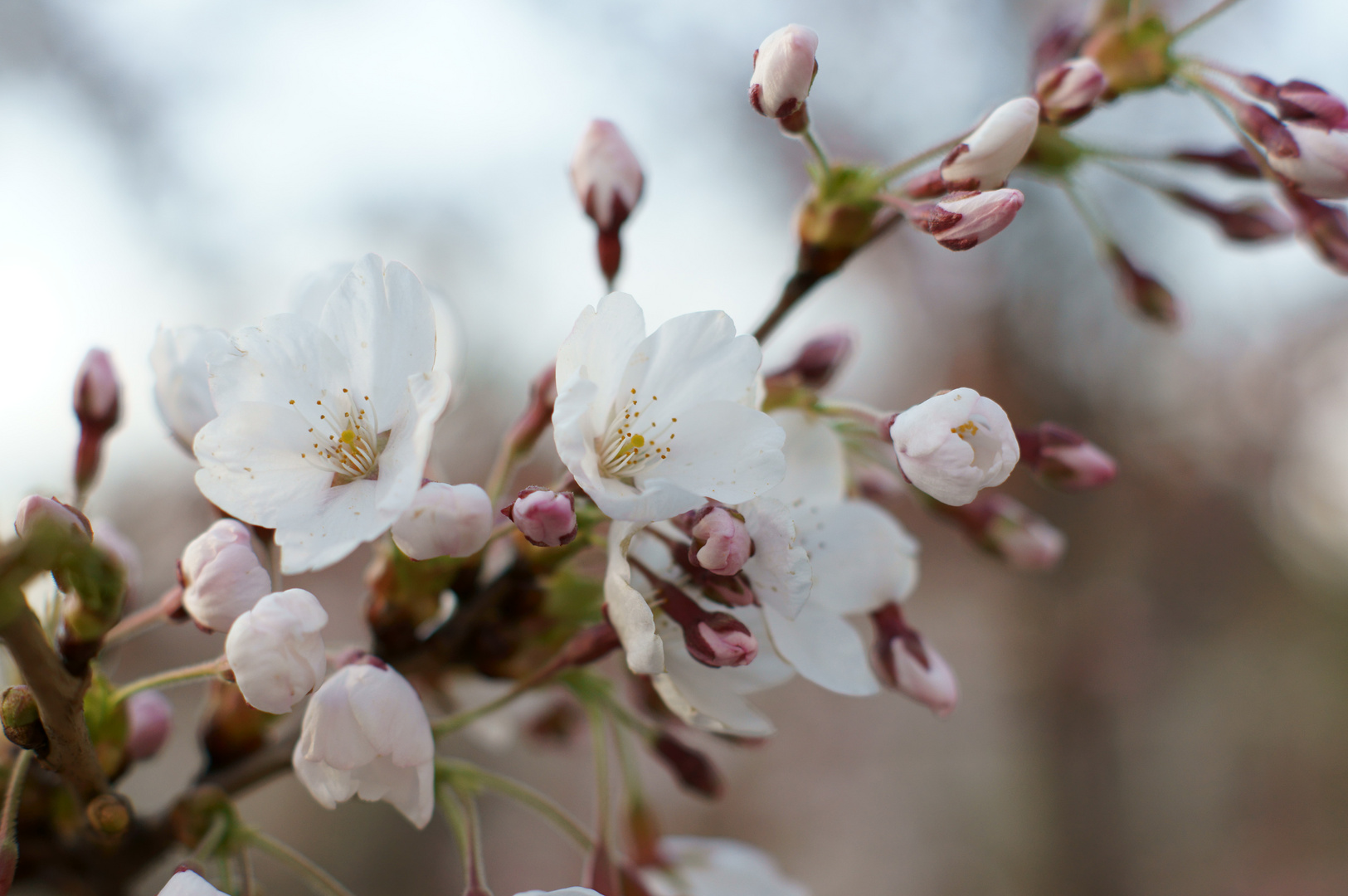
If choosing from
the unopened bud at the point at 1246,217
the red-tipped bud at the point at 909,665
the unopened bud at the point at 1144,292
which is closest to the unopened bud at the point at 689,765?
the red-tipped bud at the point at 909,665

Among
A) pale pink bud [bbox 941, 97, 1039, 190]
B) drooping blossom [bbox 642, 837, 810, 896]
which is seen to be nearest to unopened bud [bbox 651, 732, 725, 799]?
drooping blossom [bbox 642, 837, 810, 896]

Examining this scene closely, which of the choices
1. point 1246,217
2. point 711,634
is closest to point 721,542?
point 711,634

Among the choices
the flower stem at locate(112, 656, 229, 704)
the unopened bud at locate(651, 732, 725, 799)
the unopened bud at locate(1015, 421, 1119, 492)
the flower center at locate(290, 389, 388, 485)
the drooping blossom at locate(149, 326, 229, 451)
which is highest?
the drooping blossom at locate(149, 326, 229, 451)

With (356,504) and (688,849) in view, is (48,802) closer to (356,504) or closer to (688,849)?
(356,504)

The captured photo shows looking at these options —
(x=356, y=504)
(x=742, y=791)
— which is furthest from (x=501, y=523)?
(x=742, y=791)

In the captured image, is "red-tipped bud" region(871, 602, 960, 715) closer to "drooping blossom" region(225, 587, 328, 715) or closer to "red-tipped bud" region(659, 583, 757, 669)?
"red-tipped bud" region(659, 583, 757, 669)

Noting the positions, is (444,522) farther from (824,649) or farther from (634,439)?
(824,649)

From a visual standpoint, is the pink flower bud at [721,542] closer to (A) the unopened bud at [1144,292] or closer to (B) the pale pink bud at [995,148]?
(B) the pale pink bud at [995,148]
